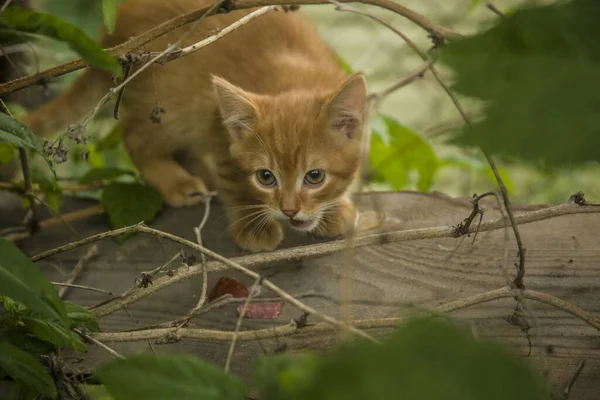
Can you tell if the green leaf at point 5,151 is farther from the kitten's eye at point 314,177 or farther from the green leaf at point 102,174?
the kitten's eye at point 314,177

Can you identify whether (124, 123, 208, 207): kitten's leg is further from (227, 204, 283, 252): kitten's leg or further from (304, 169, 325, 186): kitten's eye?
(304, 169, 325, 186): kitten's eye

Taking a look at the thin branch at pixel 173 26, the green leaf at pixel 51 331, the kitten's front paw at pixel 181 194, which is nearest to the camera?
the green leaf at pixel 51 331

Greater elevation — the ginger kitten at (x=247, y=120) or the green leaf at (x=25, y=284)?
the ginger kitten at (x=247, y=120)

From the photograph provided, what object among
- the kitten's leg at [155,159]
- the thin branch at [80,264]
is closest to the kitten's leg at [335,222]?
the kitten's leg at [155,159]

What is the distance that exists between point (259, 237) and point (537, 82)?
3.82 ft

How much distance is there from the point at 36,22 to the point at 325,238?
94 cm

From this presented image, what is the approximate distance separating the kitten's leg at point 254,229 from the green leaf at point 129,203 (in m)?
0.21

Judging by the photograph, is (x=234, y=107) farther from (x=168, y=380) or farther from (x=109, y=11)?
(x=168, y=380)

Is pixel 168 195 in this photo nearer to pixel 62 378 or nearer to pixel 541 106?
pixel 62 378

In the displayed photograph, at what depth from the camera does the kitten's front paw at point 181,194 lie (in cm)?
189

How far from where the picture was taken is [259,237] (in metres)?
1.66

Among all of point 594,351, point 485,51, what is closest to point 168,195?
point 594,351

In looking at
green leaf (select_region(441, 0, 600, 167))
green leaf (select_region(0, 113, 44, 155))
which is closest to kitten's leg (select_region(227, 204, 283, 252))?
green leaf (select_region(0, 113, 44, 155))

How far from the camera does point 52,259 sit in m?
1.61
